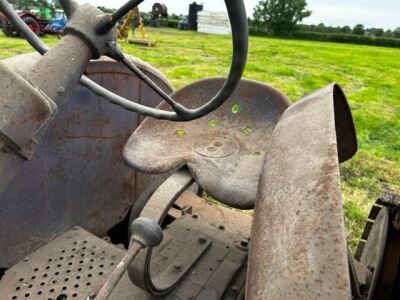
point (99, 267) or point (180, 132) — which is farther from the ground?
point (180, 132)

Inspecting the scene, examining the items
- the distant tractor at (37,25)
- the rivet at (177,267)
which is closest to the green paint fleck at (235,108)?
the rivet at (177,267)

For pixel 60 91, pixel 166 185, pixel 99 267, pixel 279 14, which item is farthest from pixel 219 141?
pixel 279 14

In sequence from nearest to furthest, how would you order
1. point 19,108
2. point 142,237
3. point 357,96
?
point 19,108, point 142,237, point 357,96

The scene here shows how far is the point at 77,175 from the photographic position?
1515mm

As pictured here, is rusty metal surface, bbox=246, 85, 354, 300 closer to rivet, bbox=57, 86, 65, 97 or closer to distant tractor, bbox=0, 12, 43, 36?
rivet, bbox=57, 86, 65, 97

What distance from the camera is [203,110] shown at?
0.99m

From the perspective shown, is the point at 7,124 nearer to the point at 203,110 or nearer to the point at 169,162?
the point at 203,110

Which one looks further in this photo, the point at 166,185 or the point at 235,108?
the point at 235,108

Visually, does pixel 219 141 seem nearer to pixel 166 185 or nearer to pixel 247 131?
pixel 247 131

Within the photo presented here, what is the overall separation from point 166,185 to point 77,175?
1.63 feet

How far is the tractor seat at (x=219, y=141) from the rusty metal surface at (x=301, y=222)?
370 mm

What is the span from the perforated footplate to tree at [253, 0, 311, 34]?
2992 centimetres

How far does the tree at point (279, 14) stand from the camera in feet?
97.6

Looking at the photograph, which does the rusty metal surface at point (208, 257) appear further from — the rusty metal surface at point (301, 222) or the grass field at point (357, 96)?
the grass field at point (357, 96)
